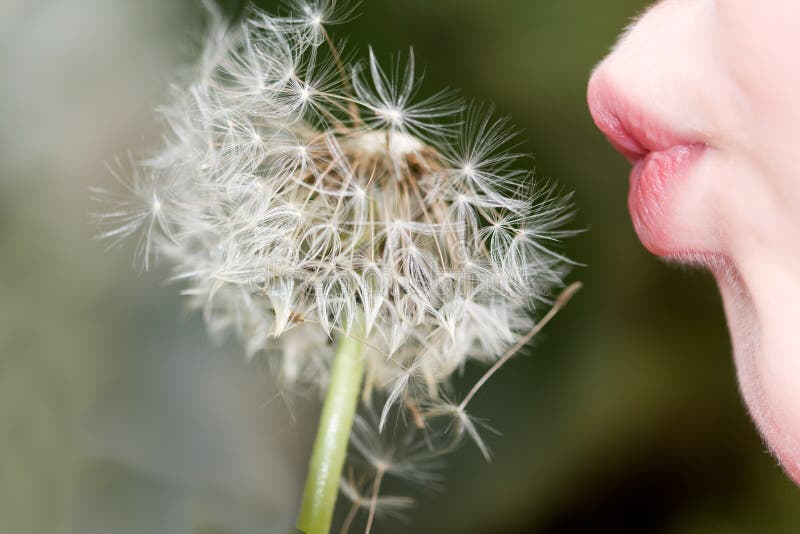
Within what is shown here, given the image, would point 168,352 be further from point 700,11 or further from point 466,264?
point 700,11

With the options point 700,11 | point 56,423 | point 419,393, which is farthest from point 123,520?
point 700,11

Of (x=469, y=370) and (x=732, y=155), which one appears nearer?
(x=732, y=155)

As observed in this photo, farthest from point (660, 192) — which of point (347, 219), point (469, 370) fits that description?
point (469, 370)

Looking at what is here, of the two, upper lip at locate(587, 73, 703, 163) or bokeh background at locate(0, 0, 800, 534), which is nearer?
upper lip at locate(587, 73, 703, 163)

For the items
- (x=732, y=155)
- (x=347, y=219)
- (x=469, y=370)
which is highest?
(x=732, y=155)

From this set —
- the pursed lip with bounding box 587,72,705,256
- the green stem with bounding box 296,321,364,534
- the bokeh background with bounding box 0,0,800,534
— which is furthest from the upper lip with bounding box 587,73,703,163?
the bokeh background with bounding box 0,0,800,534

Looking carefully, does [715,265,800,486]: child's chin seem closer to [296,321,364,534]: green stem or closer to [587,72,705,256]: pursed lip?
[587,72,705,256]: pursed lip

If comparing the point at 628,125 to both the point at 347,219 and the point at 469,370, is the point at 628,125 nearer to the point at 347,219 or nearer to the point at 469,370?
the point at 347,219
